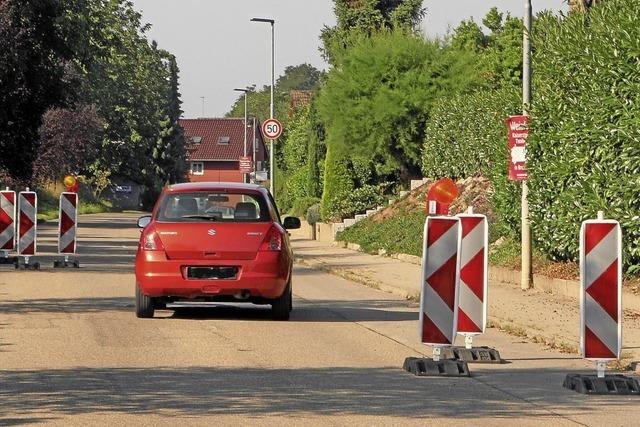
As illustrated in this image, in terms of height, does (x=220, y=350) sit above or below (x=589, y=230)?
below

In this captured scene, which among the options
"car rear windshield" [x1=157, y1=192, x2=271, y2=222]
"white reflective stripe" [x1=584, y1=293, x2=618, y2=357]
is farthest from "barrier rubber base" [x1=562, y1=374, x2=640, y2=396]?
"car rear windshield" [x1=157, y1=192, x2=271, y2=222]

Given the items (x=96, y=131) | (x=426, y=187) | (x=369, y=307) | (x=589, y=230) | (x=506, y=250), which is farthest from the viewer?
(x=96, y=131)

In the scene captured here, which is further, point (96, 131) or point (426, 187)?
point (96, 131)

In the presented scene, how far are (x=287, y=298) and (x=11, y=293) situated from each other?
567 cm

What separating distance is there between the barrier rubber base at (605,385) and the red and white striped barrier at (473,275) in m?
1.95

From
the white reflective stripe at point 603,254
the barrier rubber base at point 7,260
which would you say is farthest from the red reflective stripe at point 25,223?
the white reflective stripe at point 603,254

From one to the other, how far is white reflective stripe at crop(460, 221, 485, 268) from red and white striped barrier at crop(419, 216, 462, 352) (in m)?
0.96

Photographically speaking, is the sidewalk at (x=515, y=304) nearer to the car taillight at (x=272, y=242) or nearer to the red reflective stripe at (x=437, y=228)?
the red reflective stripe at (x=437, y=228)

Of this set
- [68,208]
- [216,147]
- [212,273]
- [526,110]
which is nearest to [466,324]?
[212,273]

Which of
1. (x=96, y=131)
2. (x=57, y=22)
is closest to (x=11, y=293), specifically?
(x=57, y=22)

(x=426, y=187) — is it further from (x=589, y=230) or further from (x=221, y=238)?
(x=589, y=230)

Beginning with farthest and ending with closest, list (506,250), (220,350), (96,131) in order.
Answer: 1. (96,131)
2. (506,250)
3. (220,350)

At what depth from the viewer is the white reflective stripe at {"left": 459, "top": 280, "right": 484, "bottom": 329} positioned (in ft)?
44.3

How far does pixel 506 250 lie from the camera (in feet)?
87.3
